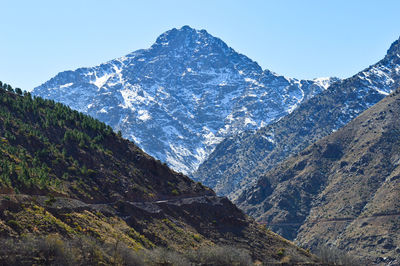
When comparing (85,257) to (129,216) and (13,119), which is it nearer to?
(129,216)

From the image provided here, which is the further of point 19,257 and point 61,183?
point 61,183

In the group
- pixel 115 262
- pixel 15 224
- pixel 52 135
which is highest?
pixel 52 135

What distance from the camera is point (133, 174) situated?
623 feet

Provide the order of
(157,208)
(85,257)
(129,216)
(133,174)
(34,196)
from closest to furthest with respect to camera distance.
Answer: (85,257) → (34,196) → (129,216) → (157,208) → (133,174)

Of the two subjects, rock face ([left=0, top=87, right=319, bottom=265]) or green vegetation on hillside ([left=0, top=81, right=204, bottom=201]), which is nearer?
rock face ([left=0, top=87, right=319, bottom=265])

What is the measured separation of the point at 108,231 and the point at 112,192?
31.9 meters

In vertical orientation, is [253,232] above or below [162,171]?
below

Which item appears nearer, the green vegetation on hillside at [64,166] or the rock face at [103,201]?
the rock face at [103,201]

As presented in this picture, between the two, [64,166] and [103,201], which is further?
[64,166]

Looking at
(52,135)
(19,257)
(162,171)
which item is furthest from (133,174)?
(19,257)

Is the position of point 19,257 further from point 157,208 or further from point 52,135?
point 52,135

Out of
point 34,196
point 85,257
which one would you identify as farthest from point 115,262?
point 34,196

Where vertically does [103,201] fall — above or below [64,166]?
below

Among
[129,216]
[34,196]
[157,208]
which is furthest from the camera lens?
[157,208]
